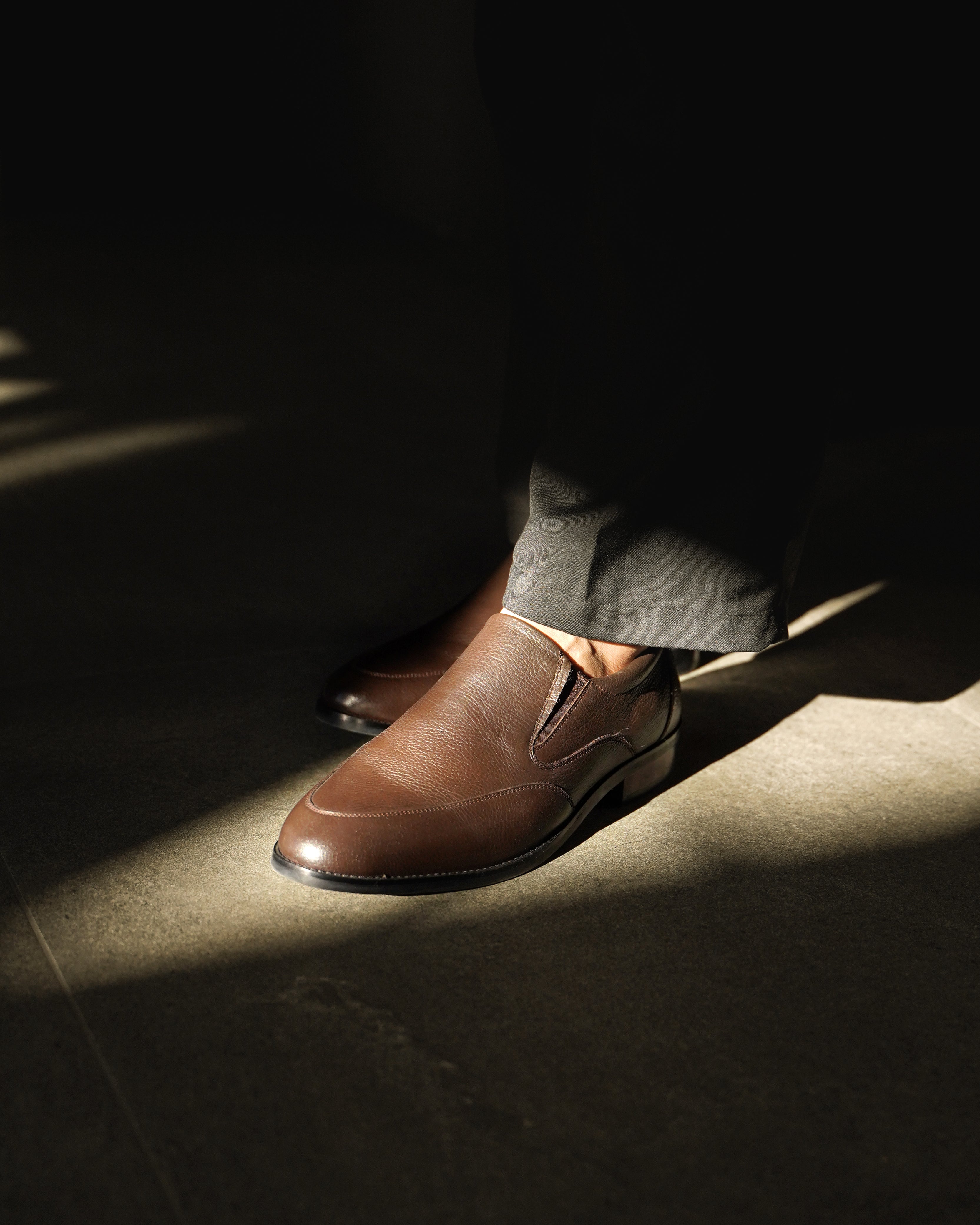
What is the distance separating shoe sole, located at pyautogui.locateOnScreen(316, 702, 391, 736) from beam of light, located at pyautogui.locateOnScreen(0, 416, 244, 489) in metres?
0.92

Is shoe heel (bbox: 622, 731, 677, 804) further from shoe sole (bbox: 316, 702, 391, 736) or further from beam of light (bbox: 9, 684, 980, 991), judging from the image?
shoe sole (bbox: 316, 702, 391, 736)

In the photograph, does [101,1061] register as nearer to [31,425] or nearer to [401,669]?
[401,669]

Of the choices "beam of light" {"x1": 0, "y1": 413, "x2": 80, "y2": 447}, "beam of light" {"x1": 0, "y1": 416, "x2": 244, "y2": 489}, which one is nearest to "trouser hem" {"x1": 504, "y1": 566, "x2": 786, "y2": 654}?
"beam of light" {"x1": 0, "y1": 416, "x2": 244, "y2": 489}

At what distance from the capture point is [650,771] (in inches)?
39.3

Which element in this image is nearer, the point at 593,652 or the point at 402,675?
the point at 593,652

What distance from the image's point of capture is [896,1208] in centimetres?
62

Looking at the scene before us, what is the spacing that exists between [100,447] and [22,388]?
50 centimetres

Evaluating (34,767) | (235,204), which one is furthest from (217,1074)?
(235,204)

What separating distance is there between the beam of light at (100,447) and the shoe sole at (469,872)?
116cm

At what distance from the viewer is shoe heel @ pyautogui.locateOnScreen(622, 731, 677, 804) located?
3.22 ft

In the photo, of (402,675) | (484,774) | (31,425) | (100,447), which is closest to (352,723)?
(402,675)

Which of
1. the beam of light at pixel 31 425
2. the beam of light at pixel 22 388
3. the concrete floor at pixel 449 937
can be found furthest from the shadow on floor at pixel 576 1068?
the beam of light at pixel 22 388

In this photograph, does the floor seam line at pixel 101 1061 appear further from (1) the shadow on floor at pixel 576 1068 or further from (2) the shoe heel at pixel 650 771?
(2) the shoe heel at pixel 650 771

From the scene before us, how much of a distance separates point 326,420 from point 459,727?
141cm
